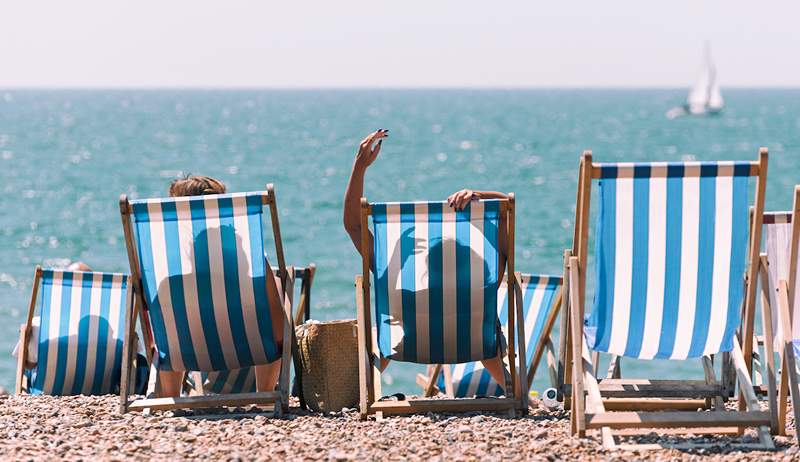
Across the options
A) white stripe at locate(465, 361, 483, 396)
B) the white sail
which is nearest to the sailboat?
the white sail

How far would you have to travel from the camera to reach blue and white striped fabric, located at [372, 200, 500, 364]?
4.53m

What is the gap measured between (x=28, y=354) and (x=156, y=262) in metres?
1.83

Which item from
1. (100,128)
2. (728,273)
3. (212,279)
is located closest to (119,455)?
(212,279)

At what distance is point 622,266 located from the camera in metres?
4.19

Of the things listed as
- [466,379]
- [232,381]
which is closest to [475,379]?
[466,379]

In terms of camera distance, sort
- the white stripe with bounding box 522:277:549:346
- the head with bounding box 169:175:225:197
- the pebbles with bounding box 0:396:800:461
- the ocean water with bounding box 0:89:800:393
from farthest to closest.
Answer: the ocean water with bounding box 0:89:800:393, the white stripe with bounding box 522:277:549:346, the head with bounding box 169:175:225:197, the pebbles with bounding box 0:396:800:461

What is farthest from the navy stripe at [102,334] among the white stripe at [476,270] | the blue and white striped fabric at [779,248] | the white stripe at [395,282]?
the blue and white striped fabric at [779,248]

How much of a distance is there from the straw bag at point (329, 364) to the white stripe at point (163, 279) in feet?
1.72

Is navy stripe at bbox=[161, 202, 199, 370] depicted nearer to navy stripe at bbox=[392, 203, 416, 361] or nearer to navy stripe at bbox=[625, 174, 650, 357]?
navy stripe at bbox=[392, 203, 416, 361]

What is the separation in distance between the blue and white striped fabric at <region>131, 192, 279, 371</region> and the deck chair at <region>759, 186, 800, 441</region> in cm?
183

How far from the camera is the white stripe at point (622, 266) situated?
4.11 metres

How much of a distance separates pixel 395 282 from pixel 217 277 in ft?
2.19

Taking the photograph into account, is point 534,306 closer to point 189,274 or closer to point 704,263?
point 704,263

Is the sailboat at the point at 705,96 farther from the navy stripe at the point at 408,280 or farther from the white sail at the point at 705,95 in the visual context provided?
the navy stripe at the point at 408,280
